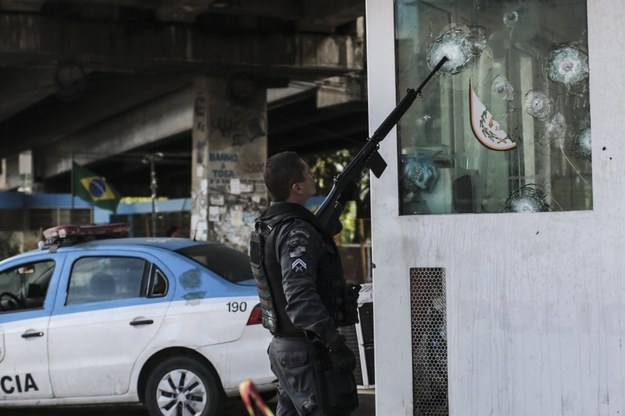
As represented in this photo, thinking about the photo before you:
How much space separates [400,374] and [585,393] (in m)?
1.01

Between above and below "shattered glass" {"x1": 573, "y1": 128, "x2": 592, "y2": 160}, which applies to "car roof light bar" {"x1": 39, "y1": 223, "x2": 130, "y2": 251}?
below

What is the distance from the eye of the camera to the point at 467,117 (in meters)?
5.33

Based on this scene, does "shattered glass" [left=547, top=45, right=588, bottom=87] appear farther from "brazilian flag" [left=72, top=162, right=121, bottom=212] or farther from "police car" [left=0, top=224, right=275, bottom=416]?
"brazilian flag" [left=72, top=162, right=121, bottom=212]

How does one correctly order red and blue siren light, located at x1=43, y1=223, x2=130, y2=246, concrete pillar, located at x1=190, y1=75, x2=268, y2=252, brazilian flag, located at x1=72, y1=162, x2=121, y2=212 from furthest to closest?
brazilian flag, located at x1=72, y1=162, x2=121, y2=212, concrete pillar, located at x1=190, y1=75, x2=268, y2=252, red and blue siren light, located at x1=43, y1=223, x2=130, y2=246

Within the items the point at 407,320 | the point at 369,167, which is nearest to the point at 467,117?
the point at 369,167

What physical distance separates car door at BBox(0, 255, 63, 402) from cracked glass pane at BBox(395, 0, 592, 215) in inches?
155

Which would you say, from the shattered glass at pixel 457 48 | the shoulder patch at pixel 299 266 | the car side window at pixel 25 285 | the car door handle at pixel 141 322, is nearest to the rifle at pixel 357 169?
the shattered glass at pixel 457 48

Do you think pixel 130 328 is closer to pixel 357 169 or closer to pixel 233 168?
pixel 357 169

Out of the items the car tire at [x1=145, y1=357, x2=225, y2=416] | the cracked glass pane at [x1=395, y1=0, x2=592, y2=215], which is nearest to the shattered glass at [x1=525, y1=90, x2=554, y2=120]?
the cracked glass pane at [x1=395, y1=0, x2=592, y2=215]

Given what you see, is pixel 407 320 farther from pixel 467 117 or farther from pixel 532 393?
pixel 467 117

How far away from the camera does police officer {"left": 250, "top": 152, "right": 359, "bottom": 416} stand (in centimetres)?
413

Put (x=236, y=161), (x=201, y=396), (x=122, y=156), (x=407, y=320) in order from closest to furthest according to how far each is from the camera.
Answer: (x=407, y=320) < (x=201, y=396) < (x=236, y=161) < (x=122, y=156)

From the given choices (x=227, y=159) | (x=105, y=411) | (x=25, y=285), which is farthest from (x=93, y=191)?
(x=25, y=285)

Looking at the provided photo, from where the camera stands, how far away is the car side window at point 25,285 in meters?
8.09
